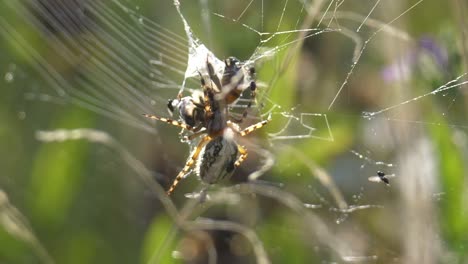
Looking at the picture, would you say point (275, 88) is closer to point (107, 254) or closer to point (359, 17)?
point (359, 17)

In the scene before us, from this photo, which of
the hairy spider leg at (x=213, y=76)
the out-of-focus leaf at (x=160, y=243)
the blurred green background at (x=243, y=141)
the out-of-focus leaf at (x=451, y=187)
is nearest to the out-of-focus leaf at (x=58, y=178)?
the blurred green background at (x=243, y=141)

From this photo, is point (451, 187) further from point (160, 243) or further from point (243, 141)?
point (160, 243)

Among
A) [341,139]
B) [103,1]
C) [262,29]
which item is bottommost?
[341,139]

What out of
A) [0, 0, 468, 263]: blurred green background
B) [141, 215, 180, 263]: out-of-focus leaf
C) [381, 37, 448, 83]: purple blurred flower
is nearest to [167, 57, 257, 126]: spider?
[0, 0, 468, 263]: blurred green background

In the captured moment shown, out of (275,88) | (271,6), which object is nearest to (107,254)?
(275,88)

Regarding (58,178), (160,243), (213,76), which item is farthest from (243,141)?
(58,178)

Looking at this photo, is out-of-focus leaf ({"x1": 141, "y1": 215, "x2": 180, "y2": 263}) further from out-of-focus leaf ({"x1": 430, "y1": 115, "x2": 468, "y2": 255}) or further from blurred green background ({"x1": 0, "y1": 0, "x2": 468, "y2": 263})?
out-of-focus leaf ({"x1": 430, "y1": 115, "x2": 468, "y2": 255})
